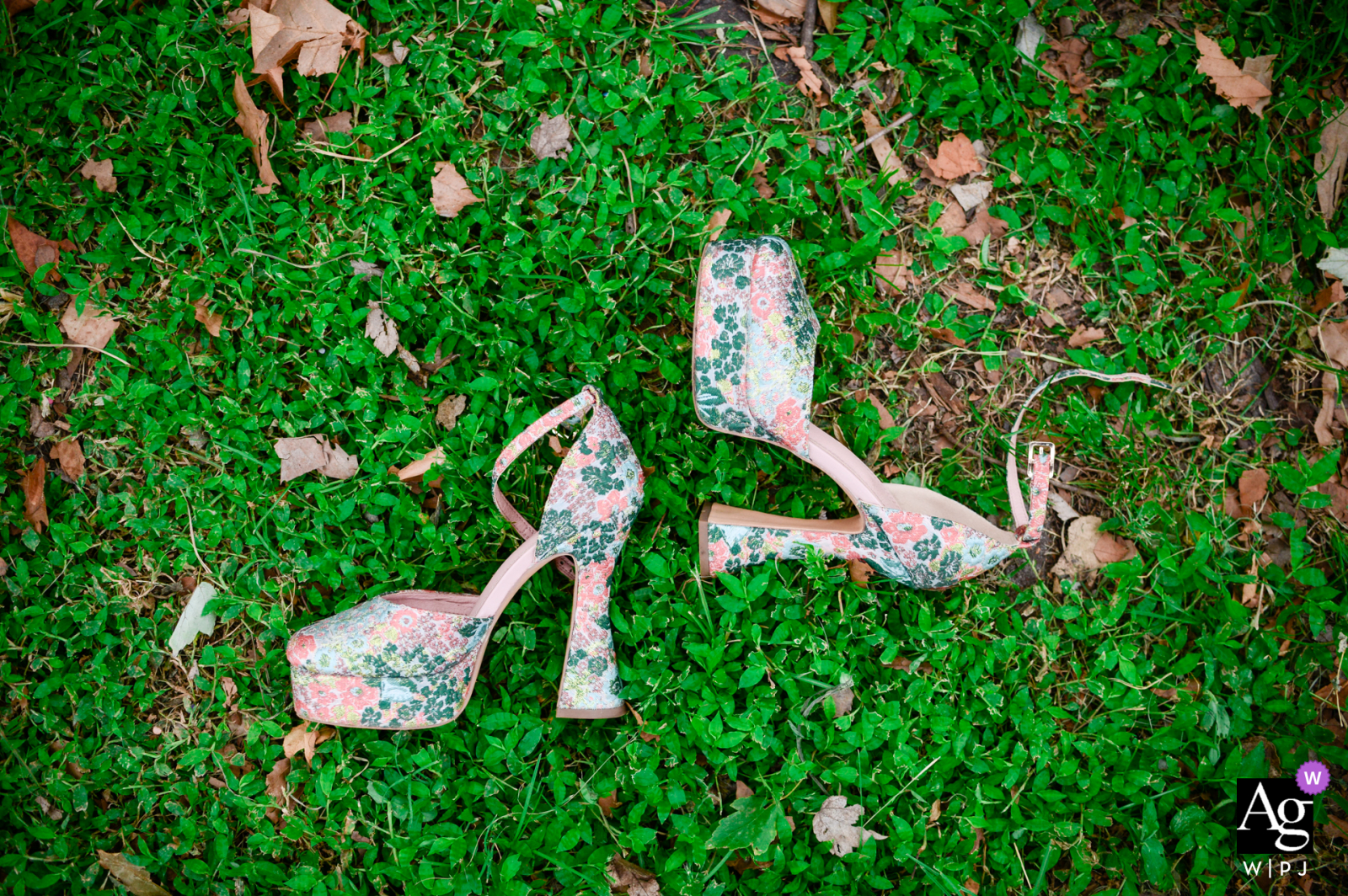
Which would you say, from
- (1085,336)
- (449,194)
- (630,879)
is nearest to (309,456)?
(449,194)

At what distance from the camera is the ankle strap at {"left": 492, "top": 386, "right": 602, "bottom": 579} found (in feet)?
7.27

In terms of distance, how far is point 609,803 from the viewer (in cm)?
248

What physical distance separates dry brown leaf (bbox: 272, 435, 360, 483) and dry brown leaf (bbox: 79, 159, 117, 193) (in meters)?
1.04

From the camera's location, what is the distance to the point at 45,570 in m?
2.53

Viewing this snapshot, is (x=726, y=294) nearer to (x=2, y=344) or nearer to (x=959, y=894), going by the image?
(x=959, y=894)

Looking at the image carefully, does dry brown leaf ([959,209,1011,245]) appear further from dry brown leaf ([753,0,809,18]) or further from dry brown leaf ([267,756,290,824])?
Answer: dry brown leaf ([267,756,290,824])

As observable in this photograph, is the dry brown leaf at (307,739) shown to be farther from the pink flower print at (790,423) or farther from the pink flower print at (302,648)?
the pink flower print at (790,423)

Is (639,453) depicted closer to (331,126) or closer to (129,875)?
(331,126)

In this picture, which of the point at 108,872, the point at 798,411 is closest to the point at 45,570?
the point at 108,872

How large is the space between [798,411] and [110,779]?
8.17 ft

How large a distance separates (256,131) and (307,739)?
1986 mm

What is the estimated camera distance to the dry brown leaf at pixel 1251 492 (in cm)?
266

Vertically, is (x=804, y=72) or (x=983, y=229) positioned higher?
(x=804, y=72)

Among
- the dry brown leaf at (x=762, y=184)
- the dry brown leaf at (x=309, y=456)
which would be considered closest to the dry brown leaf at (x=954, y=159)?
the dry brown leaf at (x=762, y=184)
